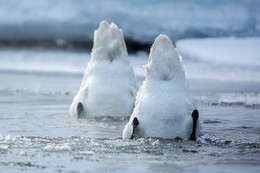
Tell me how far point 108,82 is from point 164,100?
4841 mm

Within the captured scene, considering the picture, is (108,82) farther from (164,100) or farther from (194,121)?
(194,121)

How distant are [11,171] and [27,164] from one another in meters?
0.49

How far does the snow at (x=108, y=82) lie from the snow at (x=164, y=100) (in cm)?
411

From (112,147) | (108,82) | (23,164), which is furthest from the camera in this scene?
(108,82)

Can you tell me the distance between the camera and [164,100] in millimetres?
12656

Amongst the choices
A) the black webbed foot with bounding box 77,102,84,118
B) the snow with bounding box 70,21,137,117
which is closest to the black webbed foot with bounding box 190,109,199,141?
the snow with bounding box 70,21,137,117

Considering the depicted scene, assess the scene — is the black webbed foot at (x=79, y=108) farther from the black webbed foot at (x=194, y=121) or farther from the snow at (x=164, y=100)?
the black webbed foot at (x=194, y=121)

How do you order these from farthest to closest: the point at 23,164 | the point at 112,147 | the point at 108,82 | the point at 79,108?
the point at 108,82, the point at 79,108, the point at 112,147, the point at 23,164

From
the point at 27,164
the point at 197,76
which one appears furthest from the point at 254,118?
the point at 197,76

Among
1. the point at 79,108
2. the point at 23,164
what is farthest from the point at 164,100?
the point at 79,108

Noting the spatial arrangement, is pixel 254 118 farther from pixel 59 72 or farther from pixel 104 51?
pixel 59 72

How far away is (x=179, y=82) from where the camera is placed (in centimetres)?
1288

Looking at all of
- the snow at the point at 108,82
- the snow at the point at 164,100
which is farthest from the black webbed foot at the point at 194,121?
the snow at the point at 108,82

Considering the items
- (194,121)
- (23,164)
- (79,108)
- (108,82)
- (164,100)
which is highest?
(108,82)
